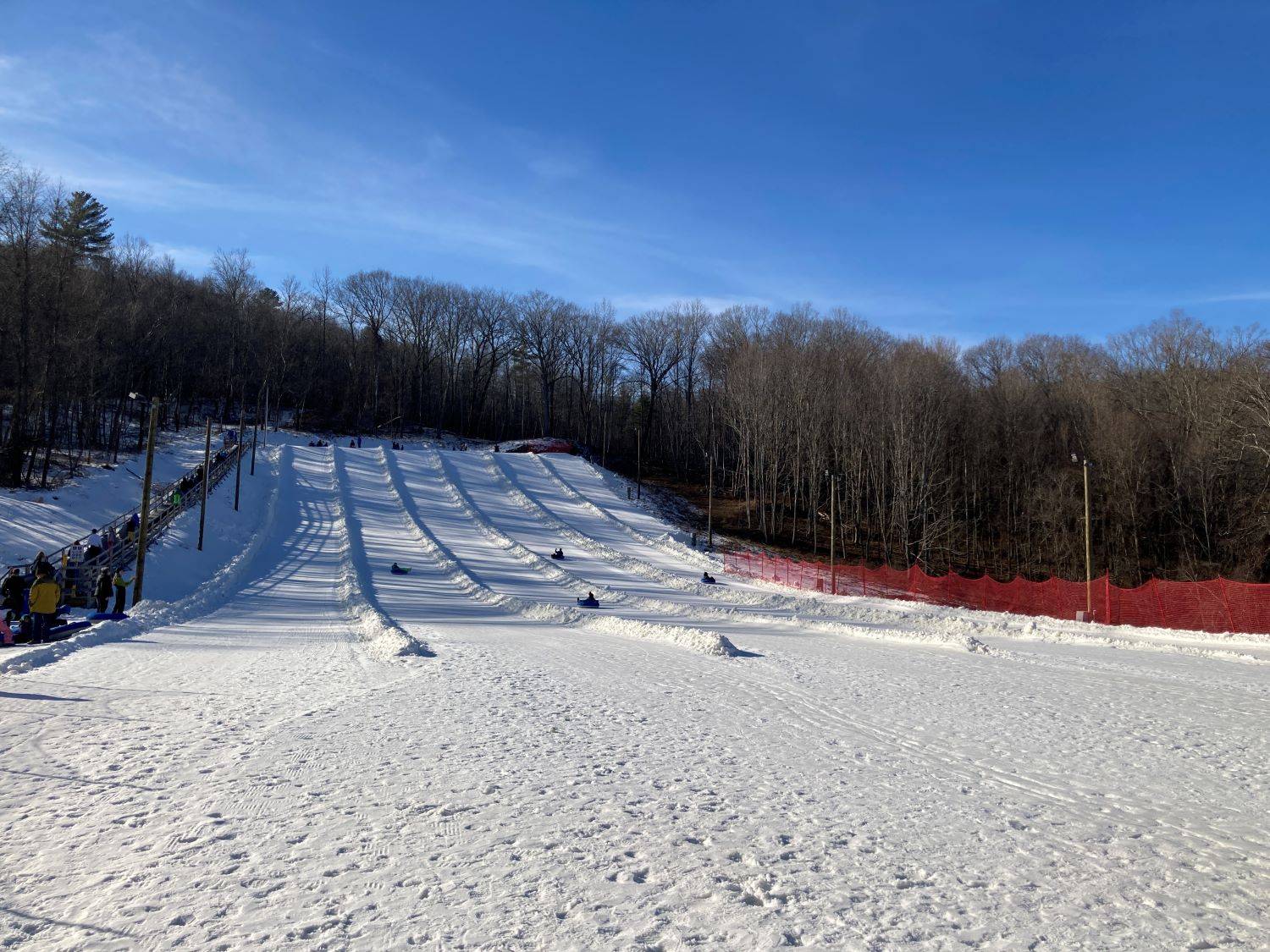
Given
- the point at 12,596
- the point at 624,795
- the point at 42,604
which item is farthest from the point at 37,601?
the point at 624,795

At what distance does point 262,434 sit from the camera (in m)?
71.9

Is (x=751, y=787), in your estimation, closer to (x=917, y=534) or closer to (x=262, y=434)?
(x=917, y=534)

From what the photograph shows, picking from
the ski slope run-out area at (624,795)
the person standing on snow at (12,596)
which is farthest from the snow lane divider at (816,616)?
the person standing on snow at (12,596)

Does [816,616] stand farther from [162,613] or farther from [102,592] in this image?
[102,592]

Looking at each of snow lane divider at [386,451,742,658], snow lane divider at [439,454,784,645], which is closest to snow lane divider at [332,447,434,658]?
snow lane divider at [386,451,742,658]

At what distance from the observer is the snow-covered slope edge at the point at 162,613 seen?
43.9 ft

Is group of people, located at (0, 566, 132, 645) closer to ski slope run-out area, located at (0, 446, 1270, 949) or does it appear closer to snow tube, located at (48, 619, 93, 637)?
snow tube, located at (48, 619, 93, 637)

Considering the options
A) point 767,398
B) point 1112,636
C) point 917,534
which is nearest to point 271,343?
point 767,398

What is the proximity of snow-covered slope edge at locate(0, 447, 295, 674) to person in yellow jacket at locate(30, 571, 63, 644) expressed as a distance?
633mm

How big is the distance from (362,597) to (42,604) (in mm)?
10472

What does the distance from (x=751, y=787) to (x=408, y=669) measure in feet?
27.2

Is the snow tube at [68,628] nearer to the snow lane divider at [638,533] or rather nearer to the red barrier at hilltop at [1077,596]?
the red barrier at hilltop at [1077,596]

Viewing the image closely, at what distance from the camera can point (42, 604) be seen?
15.2 metres

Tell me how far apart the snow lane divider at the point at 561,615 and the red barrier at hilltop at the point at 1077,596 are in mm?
13452
